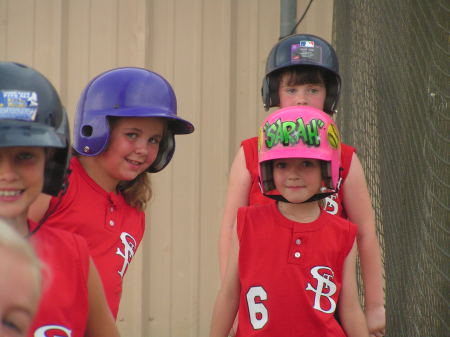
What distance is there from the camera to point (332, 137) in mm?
3191

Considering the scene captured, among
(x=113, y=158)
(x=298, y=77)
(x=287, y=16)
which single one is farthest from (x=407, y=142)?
(x=113, y=158)

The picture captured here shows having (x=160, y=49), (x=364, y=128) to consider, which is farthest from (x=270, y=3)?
(x=364, y=128)

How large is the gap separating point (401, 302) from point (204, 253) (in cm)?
178

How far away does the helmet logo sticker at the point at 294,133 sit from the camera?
123 inches

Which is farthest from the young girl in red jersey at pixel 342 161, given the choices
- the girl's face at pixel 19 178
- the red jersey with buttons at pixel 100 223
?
the girl's face at pixel 19 178

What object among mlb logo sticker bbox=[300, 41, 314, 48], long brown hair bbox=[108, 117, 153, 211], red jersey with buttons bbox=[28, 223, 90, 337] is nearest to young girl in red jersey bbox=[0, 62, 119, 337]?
red jersey with buttons bbox=[28, 223, 90, 337]

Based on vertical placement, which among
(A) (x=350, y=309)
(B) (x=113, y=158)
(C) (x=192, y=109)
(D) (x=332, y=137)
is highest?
(C) (x=192, y=109)

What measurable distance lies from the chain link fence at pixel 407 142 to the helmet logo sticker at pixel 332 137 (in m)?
0.83

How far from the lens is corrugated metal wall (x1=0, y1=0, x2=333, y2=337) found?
5.73 meters

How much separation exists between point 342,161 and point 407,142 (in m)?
0.96

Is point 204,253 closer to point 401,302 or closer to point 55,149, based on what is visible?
point 401,302

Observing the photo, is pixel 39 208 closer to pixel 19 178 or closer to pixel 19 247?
pixel 19 178

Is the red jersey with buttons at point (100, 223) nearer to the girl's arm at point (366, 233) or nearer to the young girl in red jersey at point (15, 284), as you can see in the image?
the girl's arm at point (366, 233)

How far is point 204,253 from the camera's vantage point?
5754mm
